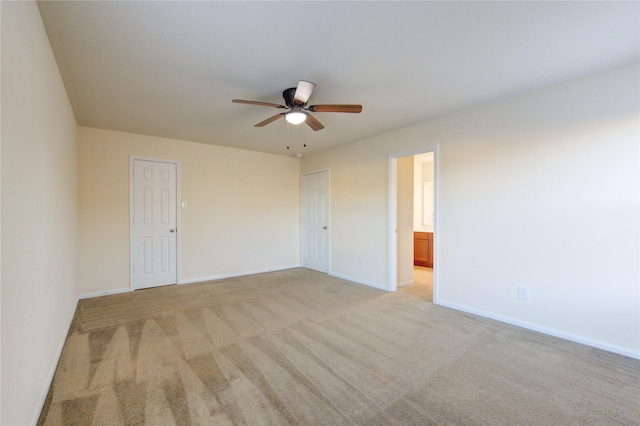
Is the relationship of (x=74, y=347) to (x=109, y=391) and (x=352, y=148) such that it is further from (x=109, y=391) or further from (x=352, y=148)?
(x=352, y=148)

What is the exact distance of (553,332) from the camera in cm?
272

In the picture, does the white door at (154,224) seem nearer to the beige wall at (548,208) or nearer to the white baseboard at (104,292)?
the white baseboard at (104,292)

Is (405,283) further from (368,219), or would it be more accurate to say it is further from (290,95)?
(290,95)

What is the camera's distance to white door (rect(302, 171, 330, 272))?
5.48 meters

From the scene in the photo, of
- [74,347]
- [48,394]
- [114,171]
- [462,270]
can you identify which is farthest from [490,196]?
[114,171]

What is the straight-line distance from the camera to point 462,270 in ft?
11.2

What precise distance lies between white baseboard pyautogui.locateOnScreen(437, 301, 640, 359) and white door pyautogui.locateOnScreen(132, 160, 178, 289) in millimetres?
4327

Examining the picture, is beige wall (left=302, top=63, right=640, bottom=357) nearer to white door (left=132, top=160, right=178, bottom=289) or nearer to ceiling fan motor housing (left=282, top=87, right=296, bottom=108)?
ceiling fan motor housing (left=282, top=87, right=296, bottom=108)

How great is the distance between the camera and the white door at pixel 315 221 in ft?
18.0

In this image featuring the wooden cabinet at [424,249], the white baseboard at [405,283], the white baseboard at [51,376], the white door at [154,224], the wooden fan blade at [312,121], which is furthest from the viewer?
the wooden cabinet at [424,249]

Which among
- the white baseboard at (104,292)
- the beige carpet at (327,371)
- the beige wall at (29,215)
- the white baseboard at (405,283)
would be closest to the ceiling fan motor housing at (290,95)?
the beige wall at (29,215)

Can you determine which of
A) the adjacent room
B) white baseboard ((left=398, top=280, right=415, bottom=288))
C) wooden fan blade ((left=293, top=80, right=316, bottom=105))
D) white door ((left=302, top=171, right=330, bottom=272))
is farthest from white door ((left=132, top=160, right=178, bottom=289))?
white baseboard ((left=398, top=280, right=415, bottom=288))

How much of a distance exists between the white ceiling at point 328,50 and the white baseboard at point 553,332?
2421 mm

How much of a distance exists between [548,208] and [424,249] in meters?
3.47
